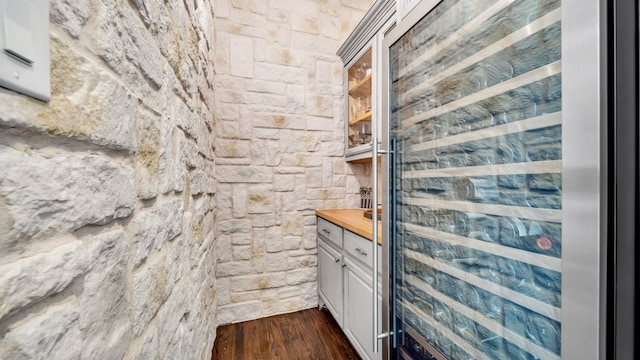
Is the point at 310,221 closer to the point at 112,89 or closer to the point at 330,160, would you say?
the point at 330,160

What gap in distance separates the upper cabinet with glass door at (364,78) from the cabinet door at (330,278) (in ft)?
2.59

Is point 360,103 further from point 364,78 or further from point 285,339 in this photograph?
point 285,339

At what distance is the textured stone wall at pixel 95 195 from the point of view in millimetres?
278

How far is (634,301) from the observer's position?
39cm

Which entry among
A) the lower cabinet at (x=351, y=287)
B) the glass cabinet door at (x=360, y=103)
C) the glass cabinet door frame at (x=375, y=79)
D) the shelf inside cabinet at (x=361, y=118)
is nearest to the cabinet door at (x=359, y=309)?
the lower cabinet at (x=351, y=287)

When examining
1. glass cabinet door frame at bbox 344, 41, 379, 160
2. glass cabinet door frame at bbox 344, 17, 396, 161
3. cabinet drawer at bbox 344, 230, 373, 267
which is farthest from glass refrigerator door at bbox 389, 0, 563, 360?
glass cabinet door frame at bbox 344, 41, 379, 160

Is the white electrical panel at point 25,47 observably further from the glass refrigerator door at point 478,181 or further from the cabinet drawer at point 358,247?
the cabinet drawer at point 358,247

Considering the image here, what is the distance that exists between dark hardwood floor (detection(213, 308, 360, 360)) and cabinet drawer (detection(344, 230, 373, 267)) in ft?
2.28

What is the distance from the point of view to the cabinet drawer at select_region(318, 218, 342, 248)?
5.82 feet

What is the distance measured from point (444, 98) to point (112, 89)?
0.84 metres

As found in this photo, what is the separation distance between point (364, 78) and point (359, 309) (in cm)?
168

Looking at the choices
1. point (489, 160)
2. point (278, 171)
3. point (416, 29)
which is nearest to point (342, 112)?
point (278, 171)

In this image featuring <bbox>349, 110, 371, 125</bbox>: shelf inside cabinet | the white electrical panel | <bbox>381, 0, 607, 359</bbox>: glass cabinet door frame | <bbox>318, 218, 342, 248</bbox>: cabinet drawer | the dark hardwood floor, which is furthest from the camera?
<bbox>349, 110, 371, 125</bbox>: shelf inside cabinet

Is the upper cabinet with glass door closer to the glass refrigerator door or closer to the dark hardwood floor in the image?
the glass refrigerator door
